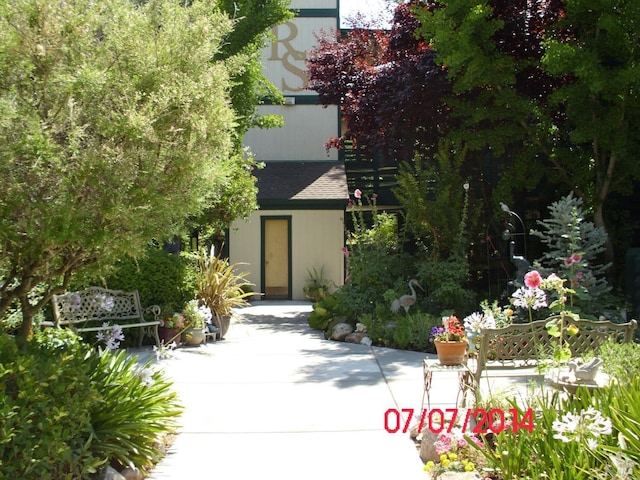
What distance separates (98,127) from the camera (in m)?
4.10

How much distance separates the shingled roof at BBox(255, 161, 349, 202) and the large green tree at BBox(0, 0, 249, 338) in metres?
11.9

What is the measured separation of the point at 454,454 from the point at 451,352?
166cm

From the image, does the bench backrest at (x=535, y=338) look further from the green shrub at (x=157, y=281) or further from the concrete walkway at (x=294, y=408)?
the green shrub at (x=157, y=281)

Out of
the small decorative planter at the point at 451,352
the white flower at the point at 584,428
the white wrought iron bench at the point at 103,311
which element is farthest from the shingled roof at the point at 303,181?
the white flower at the point at 584,428

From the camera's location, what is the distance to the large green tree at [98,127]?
3918mm

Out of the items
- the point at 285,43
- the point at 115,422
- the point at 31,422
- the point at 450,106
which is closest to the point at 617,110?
the point at 450,106

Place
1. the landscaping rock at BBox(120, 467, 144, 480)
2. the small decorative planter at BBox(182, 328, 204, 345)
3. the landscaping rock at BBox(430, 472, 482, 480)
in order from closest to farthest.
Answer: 1. the landscaping rock at BBox(430, 472, 482, 480)
2. the landscaping rock at BBox(120, 467, 144, 480)
3. the small decorative planter at BBox(182, 328, 204, 345)

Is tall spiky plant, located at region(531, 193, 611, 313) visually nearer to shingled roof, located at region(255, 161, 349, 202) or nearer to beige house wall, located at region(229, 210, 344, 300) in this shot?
shingled roof, located at region(255, 161, 349, 202)

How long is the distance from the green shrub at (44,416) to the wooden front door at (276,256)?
13156 mm

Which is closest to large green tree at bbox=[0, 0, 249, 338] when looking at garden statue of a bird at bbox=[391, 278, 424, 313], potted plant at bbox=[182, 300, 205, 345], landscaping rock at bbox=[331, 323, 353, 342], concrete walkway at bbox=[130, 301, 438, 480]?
concrete walkway at bbox=[130, 301, 438, 480]

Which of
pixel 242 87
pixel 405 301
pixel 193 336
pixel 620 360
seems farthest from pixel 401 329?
pixel 242 87

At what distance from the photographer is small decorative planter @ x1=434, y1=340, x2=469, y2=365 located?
19.2 ft

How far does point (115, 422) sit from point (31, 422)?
2.87 ft

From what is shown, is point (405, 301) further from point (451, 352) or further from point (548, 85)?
point (548, 85)
